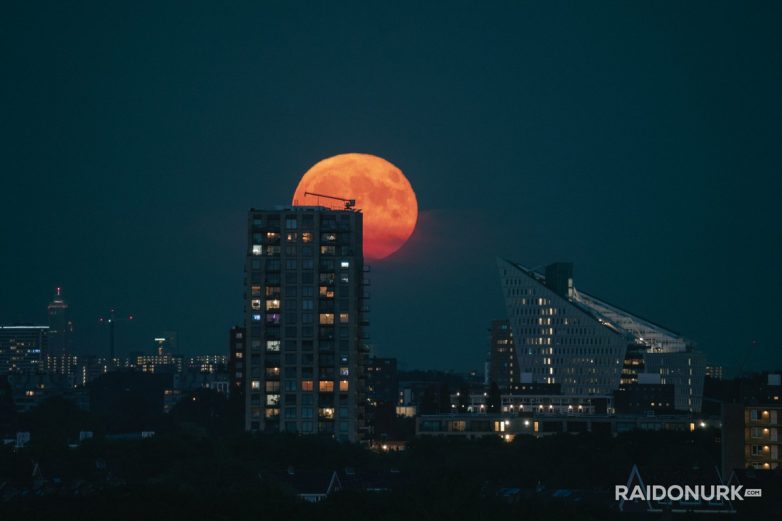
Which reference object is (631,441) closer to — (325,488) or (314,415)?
(314,415)

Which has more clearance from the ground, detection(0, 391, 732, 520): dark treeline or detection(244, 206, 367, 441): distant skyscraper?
detection(244, 206, 367, 441): distant skyscraper

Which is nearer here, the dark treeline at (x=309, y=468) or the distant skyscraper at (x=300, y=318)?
the dark treeline at (x=309, y=468)

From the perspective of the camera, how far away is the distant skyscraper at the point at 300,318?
17525 centimetres

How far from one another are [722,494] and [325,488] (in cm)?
3250

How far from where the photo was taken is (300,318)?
176500 mm

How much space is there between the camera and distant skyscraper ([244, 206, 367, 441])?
175250 mm

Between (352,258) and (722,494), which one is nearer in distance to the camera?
(722,494)

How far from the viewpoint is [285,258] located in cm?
17688

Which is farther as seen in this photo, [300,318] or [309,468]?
[300,318]

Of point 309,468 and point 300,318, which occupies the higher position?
point 300,318

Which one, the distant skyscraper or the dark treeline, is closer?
the dark treeline

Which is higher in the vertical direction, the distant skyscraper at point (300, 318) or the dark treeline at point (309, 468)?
the distant skyscraper at point (300, 318)

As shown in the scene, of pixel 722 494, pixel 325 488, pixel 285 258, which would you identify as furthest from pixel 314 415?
pixel 722 494

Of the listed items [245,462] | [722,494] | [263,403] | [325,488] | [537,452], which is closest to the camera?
[722,494]
